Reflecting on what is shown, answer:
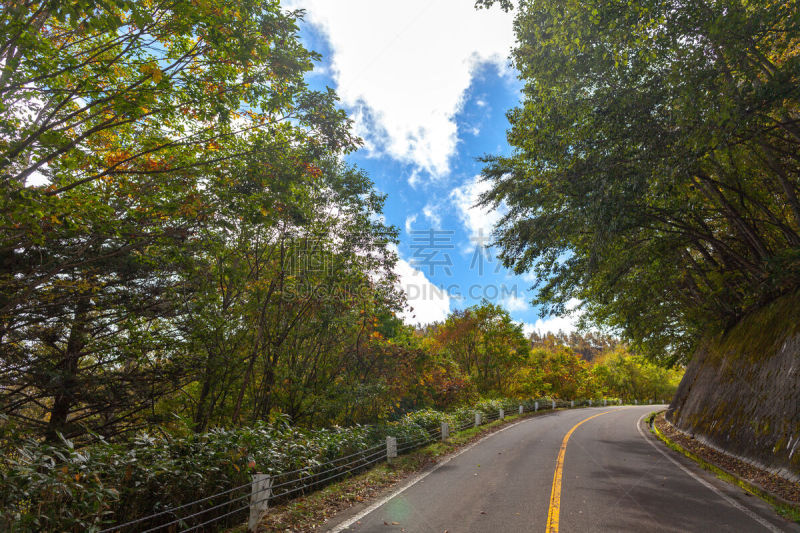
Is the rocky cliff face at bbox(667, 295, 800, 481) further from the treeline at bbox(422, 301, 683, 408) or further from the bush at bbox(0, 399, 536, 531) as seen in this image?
the treeline at bbox(422, 301, 683, 408)

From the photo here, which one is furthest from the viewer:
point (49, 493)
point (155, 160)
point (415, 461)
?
point (415, 461)

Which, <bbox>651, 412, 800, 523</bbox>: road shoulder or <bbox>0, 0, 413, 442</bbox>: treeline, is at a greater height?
<bbox>0, 0, 413, 442</bbox>: treeline

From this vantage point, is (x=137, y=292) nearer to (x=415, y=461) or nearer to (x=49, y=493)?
(x=49, y=493)

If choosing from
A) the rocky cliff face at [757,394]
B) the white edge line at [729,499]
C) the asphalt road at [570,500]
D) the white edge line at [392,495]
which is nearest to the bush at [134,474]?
the white edge line at [392,495]

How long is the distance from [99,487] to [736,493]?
407 inches

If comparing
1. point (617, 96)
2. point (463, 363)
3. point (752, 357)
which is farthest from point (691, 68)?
point (463, 363)

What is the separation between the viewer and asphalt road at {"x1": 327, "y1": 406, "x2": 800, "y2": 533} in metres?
5.44

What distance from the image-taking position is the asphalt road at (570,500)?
5.44 metres

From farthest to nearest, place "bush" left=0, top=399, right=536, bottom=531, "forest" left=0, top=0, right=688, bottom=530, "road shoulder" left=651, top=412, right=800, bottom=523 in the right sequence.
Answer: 1. "road shoulder" left=651, top=412, right=800, bottom=523
2. "forest" left=0, top=0, right=688, bottom=530
3. "bush" left=0, top=399, right=536, bottom=531

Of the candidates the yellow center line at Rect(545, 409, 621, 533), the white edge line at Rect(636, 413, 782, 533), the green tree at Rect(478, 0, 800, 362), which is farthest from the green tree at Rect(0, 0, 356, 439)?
the white edge line at Rect(636, 413, 782, 533)

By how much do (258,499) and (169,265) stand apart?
24.1ft

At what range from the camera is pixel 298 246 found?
40.1 feet

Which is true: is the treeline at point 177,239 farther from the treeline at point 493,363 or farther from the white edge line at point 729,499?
the white edge line at point 729,499

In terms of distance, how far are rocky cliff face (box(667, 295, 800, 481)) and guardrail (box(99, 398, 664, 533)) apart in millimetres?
8436
